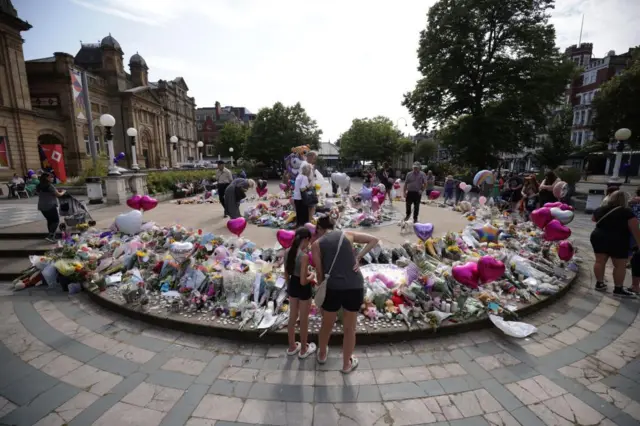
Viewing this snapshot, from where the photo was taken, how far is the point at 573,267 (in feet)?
18.5

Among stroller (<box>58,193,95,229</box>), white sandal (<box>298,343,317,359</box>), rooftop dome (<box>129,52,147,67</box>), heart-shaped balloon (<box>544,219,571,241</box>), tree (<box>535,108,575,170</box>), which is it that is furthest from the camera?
rooftop dome (<box>129,52,147,67</box>)

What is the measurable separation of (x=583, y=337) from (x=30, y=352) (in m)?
6.82

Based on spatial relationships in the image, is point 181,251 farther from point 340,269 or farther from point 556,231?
point 556,231

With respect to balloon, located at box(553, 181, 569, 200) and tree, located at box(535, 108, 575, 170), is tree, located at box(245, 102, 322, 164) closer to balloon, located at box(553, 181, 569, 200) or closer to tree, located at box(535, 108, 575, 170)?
tree, located at box(535, 108, 575, 170)

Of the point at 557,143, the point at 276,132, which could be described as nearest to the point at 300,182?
the point at 276,132

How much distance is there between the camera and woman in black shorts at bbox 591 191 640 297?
4551 millimetres

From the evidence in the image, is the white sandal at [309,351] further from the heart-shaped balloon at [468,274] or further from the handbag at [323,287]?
the heart-shaped balloon at [468,274]

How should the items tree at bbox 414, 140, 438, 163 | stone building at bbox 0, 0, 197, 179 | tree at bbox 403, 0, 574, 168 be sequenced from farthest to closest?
tree at bbox 414, 140, 438, 163, stone building at bbox 0, 0, 197, 179, tree at bbox 403, 0, 574, 168

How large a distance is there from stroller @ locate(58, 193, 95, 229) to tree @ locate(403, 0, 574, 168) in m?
20.2

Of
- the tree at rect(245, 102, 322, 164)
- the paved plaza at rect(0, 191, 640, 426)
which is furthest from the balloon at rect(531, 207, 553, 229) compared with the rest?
the tree at rect(245, 102, 322, 164)

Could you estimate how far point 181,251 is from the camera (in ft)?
15.8

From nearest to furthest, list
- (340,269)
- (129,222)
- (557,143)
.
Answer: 1. (340,269)
2. (129,222)
3. (557,143)

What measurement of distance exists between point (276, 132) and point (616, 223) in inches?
1293

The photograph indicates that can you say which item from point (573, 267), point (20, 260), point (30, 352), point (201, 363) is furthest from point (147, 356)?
point (573, 267)
